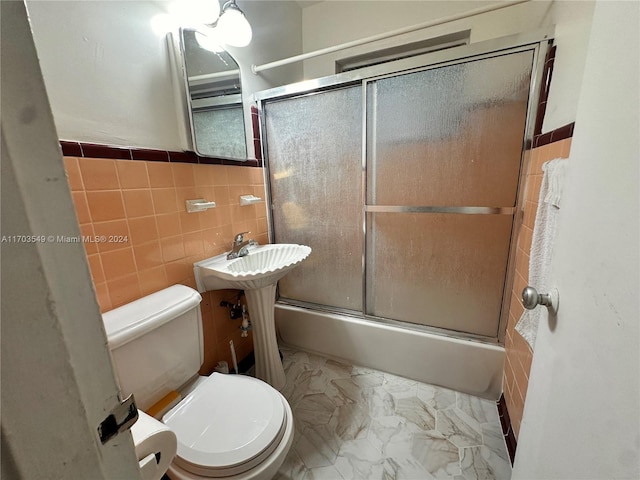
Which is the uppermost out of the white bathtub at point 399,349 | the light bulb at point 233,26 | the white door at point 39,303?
the light bulb at point 233,26

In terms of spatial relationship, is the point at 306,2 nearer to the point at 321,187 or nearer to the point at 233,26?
the point at 233,26

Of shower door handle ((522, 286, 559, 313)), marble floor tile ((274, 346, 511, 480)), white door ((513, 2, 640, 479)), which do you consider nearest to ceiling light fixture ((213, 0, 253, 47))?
white door ((513, 2, 640, 479))

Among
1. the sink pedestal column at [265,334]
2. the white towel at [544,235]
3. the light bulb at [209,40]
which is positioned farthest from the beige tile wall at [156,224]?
the white towel at [544,235]

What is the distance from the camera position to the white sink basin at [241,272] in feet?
3.85

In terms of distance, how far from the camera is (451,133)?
128 centimetres

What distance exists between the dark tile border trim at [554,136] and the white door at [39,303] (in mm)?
1221

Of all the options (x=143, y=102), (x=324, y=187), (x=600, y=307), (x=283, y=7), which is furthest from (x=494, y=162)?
(x=283, y=7)

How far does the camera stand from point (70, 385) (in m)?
0.28

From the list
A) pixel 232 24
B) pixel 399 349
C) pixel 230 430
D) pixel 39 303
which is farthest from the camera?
pixel 399 349

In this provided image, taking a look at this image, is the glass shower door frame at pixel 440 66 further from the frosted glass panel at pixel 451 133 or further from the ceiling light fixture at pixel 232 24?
the ceiling light fixture at pixel 232 24

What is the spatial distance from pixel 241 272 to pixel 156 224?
41cm

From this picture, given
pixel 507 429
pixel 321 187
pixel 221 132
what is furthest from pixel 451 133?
pixel 507 429

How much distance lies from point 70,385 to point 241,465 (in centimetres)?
74

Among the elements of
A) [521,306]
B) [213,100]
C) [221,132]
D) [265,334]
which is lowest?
[265,334]
